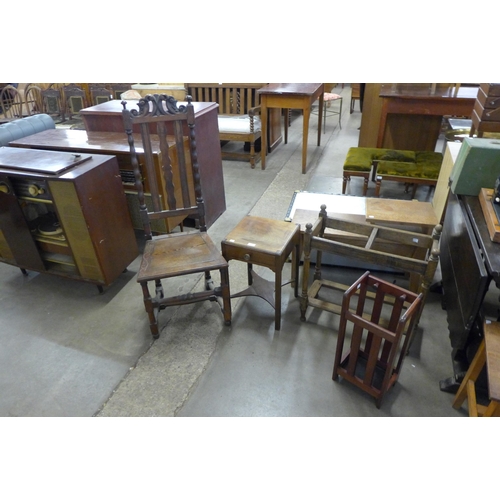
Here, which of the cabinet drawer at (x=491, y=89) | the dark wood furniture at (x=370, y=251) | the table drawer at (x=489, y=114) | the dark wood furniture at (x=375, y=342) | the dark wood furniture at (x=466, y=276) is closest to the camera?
the dark wood furniture at (x=466, y=276)

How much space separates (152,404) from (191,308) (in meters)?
0.71

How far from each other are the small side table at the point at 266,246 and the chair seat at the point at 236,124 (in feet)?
8.07

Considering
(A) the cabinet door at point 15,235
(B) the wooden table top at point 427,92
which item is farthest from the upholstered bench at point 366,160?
(A) the cabinet door at point 15,235

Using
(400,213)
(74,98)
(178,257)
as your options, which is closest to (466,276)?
(400,213)

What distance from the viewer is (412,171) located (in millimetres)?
3039

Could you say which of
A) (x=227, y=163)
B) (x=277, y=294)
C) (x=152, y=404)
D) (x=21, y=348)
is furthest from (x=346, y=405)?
(x=227, y=163)

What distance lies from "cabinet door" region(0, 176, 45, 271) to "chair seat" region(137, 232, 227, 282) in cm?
88

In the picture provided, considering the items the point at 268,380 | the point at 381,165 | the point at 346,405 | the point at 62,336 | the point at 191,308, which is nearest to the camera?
the point at 346,405

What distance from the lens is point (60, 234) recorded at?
235 cm

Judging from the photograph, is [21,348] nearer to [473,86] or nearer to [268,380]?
[268,380]

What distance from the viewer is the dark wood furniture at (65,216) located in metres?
2.09

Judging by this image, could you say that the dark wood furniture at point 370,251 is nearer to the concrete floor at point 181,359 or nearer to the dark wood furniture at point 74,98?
the concrete floor at point 181,359

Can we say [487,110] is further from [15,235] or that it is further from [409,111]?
[15,235]

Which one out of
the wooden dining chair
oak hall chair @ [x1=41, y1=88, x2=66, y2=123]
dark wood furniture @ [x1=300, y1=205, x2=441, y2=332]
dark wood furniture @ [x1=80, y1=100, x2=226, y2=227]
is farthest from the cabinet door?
oak hall chair @ [x1=41, y1=88, x2=66, y2=123]
